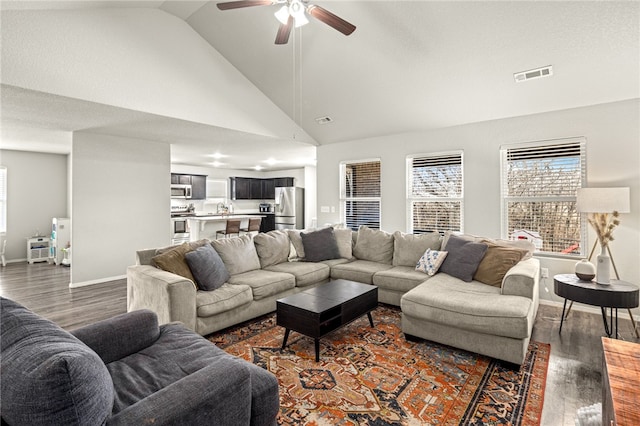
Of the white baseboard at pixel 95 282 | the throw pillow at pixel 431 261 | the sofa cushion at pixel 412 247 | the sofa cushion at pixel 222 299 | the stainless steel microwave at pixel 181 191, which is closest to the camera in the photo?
the sofa cushion at pixel 222 299

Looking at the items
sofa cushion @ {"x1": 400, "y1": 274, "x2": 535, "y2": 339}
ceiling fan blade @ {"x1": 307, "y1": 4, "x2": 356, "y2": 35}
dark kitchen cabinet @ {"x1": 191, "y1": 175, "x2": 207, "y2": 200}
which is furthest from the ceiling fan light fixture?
dark kitchen cabinet @ {"x1": 191, "y1": 175, "x2": 207, "y2": 200}

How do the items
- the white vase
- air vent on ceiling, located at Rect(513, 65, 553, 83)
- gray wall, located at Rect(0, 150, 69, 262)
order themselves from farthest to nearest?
gray wall, located at Rect(0, 150, 69, 262)
air vent on ceiling, located at Rect(513, 65, 553, 83)
the white vase

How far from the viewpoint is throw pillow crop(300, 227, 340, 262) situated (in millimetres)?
4457

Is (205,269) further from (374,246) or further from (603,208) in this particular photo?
(603,208)

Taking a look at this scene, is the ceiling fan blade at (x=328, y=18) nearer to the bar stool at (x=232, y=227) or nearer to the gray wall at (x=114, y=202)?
the gray wall at (x=114, y=202)

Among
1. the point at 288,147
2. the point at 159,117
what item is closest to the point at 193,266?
the point at 159,117

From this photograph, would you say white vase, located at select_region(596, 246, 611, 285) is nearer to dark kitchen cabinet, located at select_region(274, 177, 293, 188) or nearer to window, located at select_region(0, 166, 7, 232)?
dark kitchen cabinet, located at select_region(274, 177, 293, 188)

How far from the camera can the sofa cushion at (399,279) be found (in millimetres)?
3584

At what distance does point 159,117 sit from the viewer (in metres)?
3.98

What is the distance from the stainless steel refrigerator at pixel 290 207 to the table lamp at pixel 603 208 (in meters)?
7.30

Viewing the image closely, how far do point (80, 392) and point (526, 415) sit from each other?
234cm

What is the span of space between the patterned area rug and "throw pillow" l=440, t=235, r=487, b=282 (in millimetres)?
866

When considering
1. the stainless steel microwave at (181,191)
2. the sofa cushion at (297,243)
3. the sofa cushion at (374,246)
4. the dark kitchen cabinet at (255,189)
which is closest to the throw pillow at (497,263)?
the sofa cushion at (374,246)

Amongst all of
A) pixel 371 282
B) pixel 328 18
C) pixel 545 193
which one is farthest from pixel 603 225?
pixel 328 18
